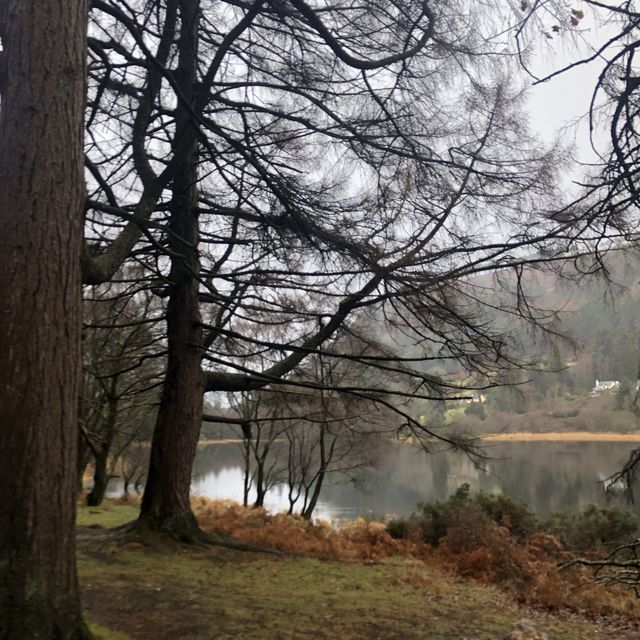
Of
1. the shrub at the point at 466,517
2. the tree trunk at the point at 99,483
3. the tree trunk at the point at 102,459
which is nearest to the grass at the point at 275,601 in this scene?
the shrub at the point at 466,517

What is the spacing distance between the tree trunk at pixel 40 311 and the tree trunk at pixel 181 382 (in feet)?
9.17

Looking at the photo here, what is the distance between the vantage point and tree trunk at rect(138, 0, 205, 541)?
234 inches

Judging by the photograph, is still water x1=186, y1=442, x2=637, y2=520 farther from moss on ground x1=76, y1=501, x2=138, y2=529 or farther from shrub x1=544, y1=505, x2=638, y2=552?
moss on ground x1=76, y1=501, x2=138, y2=529

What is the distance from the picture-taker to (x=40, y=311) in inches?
105

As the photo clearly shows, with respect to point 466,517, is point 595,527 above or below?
below

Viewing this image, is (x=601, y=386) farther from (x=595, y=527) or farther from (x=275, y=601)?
(x=275, y=601)

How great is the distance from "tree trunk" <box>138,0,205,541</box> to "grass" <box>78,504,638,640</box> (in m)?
0.46

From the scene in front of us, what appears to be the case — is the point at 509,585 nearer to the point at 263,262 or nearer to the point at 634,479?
the point at 634,479

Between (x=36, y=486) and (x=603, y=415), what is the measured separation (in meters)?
55.6

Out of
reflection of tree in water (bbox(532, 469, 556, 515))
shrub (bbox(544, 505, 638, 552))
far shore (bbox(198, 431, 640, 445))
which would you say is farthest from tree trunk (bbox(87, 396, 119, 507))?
far shore (bbox(198, 431, 640, 445))

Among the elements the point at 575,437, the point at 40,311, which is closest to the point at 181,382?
the point at 40,311

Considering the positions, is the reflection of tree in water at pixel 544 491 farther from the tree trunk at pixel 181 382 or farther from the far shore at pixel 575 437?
the far shore at pixel 575 437

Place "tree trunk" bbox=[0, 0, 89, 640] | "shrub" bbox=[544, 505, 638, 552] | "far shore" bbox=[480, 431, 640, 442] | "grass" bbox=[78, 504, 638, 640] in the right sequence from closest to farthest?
"tree trunk" bbox=[0, 0, 89, 640]
"grass" bbox=[78, 504, 638, 640]
"shrub" bbox=[544, 505, 638, 552]
"far shore" bbox=[480, 431, 640, 442]

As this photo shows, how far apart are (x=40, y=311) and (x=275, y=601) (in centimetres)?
283
